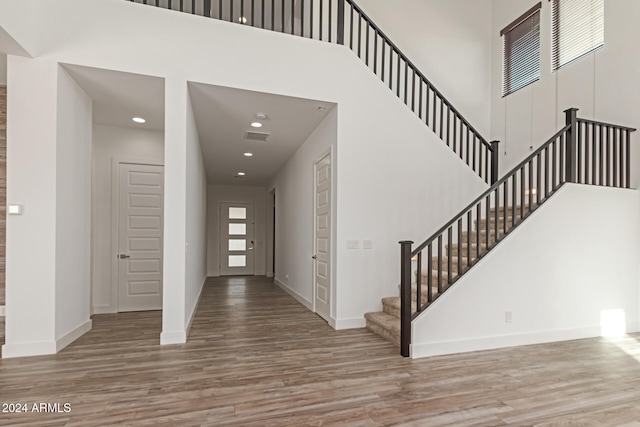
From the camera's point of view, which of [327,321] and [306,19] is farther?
[306,19]

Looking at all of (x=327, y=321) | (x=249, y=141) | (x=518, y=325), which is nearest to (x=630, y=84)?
(x=518, y=325)

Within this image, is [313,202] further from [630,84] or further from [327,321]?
[630,84]

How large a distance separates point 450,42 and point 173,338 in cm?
699

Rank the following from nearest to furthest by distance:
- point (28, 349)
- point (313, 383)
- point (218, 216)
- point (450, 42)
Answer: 1. point (313, 383)
2. point (28, 349)
3. point (450, 42)
4. point (218, 216)

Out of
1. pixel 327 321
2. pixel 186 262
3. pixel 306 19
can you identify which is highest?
pixel 306 19

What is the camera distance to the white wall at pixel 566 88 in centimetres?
467

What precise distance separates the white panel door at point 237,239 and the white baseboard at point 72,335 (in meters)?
5.88

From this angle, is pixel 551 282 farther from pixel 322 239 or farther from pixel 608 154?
pixel 322 239

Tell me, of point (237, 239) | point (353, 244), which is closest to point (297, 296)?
point (353, 244)

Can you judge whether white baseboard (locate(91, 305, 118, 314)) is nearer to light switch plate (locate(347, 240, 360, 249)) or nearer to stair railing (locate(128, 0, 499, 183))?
light switch plate (locate(347, 240, 360, 249))

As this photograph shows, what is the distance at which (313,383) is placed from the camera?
2746mm

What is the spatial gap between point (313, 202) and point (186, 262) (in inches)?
86.6

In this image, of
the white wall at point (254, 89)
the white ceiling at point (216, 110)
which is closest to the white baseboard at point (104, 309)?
the white wall at point (254, 89)

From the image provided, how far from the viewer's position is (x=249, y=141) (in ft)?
19.4
